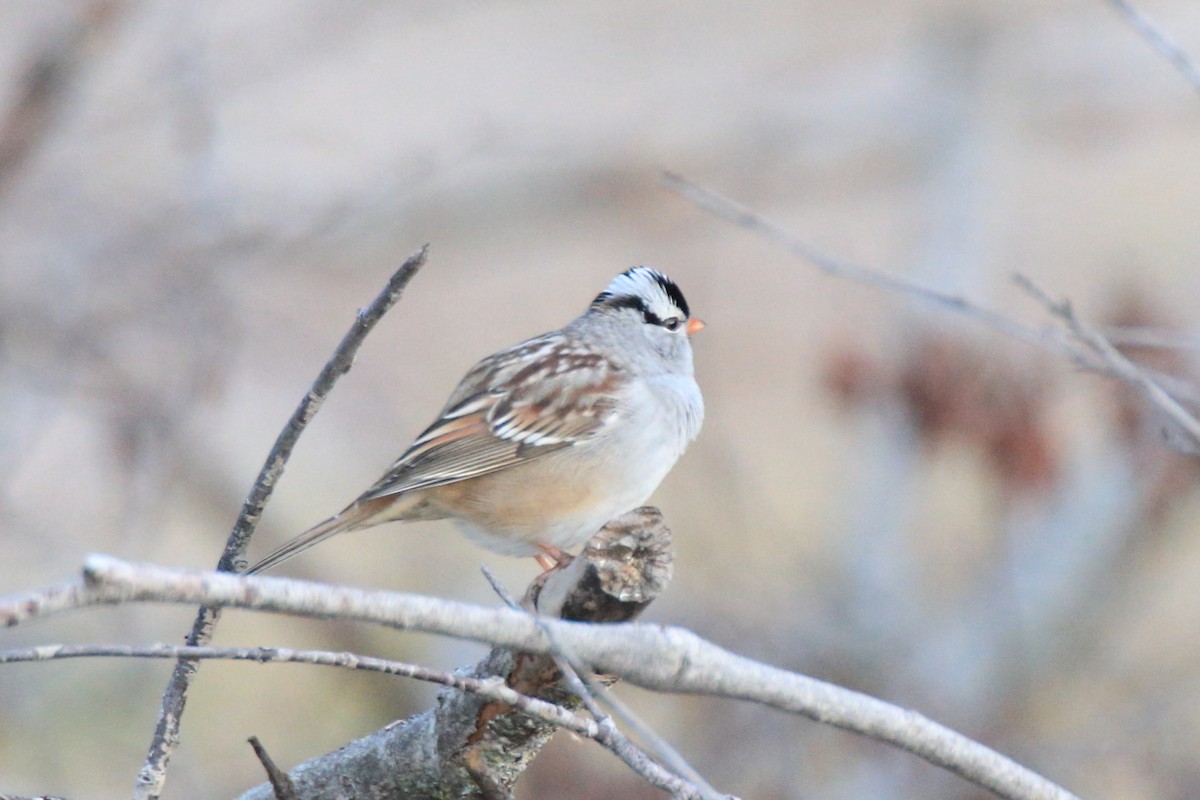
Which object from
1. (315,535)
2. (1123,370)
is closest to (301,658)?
(1123,370)

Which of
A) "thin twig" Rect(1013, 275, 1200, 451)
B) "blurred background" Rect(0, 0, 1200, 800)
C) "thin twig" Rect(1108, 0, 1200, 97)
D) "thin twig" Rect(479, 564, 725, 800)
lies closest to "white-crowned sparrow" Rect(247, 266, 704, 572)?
"blurred background" Rect(0, 0, 1200, 800)

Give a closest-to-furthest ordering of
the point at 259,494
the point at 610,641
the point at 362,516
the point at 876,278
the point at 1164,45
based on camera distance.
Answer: the point at 610,641 < the point at 259,494 < the point at 1164,45 < the point at 876,278 < the point at 362,516

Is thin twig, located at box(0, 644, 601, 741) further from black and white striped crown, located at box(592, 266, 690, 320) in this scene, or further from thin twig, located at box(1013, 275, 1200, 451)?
black and white striped crown, located at box(592, 266, 690, 320)

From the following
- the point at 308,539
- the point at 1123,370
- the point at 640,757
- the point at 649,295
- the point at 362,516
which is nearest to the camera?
the point at 640,757

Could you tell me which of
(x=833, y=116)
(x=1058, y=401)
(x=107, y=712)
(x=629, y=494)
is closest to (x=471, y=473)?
(x=629, y=494)

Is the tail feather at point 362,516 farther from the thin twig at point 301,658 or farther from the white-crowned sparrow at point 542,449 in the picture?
the thin twig at point 301,658

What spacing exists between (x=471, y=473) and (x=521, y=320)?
9.99 metres

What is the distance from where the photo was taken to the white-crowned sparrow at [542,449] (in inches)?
150

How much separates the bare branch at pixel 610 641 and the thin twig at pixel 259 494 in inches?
21.9

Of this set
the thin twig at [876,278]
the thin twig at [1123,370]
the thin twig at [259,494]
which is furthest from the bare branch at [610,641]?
the thin twig at [876,278]

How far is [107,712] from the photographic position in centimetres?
675

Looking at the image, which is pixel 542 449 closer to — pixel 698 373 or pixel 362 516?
pixel 362 516

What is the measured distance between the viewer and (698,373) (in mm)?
7371

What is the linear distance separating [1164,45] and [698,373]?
4.74m
